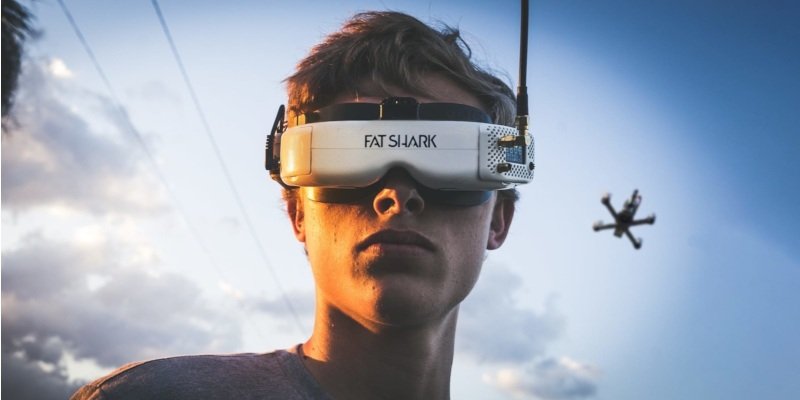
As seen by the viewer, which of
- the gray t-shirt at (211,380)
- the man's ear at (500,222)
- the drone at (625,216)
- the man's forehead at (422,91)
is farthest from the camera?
the drone at (625,216)

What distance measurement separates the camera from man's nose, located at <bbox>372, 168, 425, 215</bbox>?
2.35 metres

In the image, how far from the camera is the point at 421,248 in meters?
2.32

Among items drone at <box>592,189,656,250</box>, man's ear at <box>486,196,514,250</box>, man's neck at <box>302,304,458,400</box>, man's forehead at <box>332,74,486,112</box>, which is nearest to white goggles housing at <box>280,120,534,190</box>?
man's forehead at <box>332,74,486,112</box>

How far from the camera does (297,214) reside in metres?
2.73

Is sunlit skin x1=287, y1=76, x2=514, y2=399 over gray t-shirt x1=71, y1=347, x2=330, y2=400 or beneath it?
over

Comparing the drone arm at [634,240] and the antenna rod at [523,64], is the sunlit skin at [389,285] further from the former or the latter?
the drone arm at [634,240]

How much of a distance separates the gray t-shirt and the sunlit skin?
0.08m

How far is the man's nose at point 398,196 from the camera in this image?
2.35 metres

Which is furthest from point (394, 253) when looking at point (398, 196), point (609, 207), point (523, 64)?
point (609, 207)

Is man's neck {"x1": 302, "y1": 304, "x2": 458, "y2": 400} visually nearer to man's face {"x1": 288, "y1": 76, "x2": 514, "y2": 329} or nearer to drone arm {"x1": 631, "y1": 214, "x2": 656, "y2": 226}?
man's face {"x1": 288, "y1": 76, "x2": 514, "y2": 329}

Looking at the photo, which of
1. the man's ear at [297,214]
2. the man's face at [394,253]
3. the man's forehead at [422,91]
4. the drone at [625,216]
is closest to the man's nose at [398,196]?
the man's face at [394,253]

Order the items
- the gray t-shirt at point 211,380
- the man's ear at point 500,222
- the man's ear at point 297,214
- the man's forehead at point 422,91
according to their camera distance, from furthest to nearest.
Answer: the man's ear at point 500,222 → the man's ear at point 297,214 → the man's forehead at point 422,91 → the gray t-shirt at point 211,380

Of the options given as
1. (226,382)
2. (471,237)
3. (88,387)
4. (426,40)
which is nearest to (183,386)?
(226,382)

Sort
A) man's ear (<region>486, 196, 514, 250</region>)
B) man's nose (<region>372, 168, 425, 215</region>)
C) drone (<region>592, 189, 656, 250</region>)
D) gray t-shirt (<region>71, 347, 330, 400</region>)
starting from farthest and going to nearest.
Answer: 1. drone (<region>592, 189, 656, 250</region>)
2. man's ear (<region>486, 196, 514, 250</region>)
3. man's nose (<region>372, 168, 425, 215</region>)
4. gray t-shirt (<region>71, 347, 330, 400</region>)
